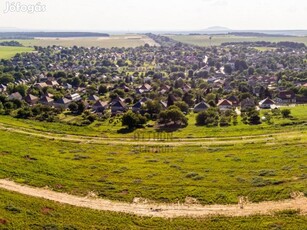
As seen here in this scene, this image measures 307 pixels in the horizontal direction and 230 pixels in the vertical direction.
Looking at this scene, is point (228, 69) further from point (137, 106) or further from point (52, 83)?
point (137, 106)

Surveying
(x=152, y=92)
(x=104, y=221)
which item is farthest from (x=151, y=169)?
(x=152, y=92)

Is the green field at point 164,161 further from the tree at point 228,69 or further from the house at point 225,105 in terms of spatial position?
the tree at point 228,69

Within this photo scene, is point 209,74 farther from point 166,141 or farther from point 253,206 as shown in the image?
point 253,206

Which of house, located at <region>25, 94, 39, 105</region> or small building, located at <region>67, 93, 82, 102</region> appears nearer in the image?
house, located at <region>25, 94, 39, 105</region>

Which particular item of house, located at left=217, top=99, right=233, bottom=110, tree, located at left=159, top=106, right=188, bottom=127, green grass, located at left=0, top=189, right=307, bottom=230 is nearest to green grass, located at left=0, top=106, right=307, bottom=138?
tree, located at left=159, top=106, right=188, bottom=127

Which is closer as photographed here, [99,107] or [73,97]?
[99,107]

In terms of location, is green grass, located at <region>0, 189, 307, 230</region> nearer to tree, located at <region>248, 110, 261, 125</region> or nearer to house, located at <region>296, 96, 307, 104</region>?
tree, located at <region>248, 110, 261, 125</region>

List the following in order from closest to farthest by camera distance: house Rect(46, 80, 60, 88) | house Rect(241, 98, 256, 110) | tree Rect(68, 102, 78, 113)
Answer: tree Rect(68, 102, 78, 113) → house Rect(241, 98, 256, 110) → house Rect(46, 80, 60, 88)
